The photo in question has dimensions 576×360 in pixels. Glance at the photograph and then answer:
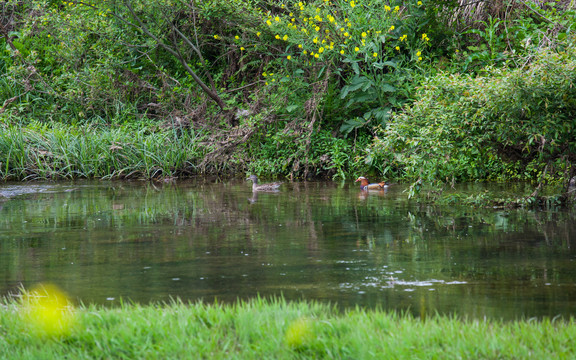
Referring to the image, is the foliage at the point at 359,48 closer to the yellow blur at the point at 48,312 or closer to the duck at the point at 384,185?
the duck at the point at 384,185

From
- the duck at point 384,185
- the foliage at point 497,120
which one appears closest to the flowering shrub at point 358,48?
the duck at point 384,185

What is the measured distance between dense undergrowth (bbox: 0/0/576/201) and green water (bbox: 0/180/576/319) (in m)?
4.21

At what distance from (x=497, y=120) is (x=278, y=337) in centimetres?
687

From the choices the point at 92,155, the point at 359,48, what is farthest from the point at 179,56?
the point at 359,48

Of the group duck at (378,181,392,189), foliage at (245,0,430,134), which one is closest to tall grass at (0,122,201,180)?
foliage at (245,0,430,134)

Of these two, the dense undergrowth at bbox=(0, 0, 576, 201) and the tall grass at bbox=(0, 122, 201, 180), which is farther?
the tall grass at bbox=(0, 122, 201, 180)

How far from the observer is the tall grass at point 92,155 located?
59.1 ft

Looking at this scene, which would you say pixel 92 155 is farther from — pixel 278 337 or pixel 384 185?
pixel 278 337

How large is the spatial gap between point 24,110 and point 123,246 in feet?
48.1

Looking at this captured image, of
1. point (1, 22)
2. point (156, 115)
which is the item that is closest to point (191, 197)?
point (156, 115)

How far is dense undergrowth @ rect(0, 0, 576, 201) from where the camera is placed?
16.9m

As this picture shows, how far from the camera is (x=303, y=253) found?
8.16 m

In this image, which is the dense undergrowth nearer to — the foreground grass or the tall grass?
the tall grass

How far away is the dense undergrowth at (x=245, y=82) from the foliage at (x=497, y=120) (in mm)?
2632
